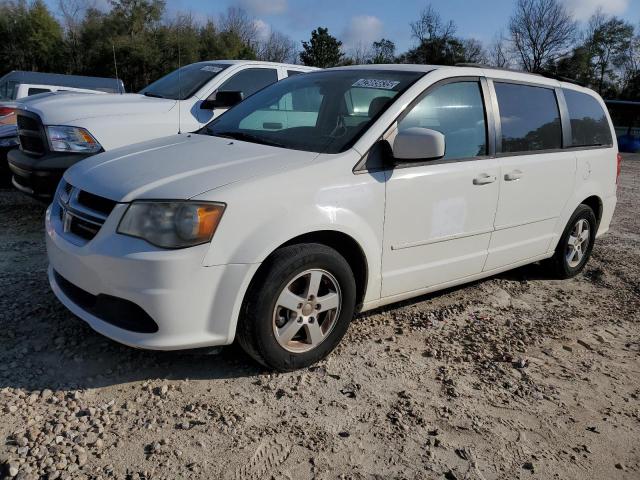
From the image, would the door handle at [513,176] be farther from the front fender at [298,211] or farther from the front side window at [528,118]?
the front fender at [298,211]

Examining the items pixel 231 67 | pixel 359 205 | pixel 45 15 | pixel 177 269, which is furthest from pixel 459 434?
pixel 45 15

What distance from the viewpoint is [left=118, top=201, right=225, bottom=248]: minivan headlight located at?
2641mm

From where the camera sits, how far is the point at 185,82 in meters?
6.36

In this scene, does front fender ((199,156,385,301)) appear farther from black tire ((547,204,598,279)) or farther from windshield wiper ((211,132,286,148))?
black tire ((547,204,598,279))

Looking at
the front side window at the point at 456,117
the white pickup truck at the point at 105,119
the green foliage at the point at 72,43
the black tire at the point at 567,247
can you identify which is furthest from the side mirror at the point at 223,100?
the green foliage at the point at 72,43

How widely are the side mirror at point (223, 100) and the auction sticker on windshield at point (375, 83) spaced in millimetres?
1875

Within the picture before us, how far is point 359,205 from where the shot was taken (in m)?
3.14

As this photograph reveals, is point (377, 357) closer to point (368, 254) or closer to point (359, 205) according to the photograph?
point (368, 254)

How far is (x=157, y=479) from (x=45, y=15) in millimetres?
46380

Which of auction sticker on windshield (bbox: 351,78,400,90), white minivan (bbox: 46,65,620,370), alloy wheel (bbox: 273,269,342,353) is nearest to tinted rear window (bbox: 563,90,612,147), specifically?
white minivan (bbox: 46,65,620,370)

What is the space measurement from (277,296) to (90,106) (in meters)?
3.61

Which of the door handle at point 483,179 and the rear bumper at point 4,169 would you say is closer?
the door handle at point 483,179

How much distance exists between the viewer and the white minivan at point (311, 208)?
8.79ft

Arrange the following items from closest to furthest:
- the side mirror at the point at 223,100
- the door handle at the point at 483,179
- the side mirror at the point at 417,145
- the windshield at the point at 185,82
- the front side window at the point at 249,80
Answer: the side mirror at the point at 417,145 < the door handle at the point at 483,179 < the side mirror at the point at 223,100 < the windshield at the point at 185,82 < the front side window at the point at 249,80
